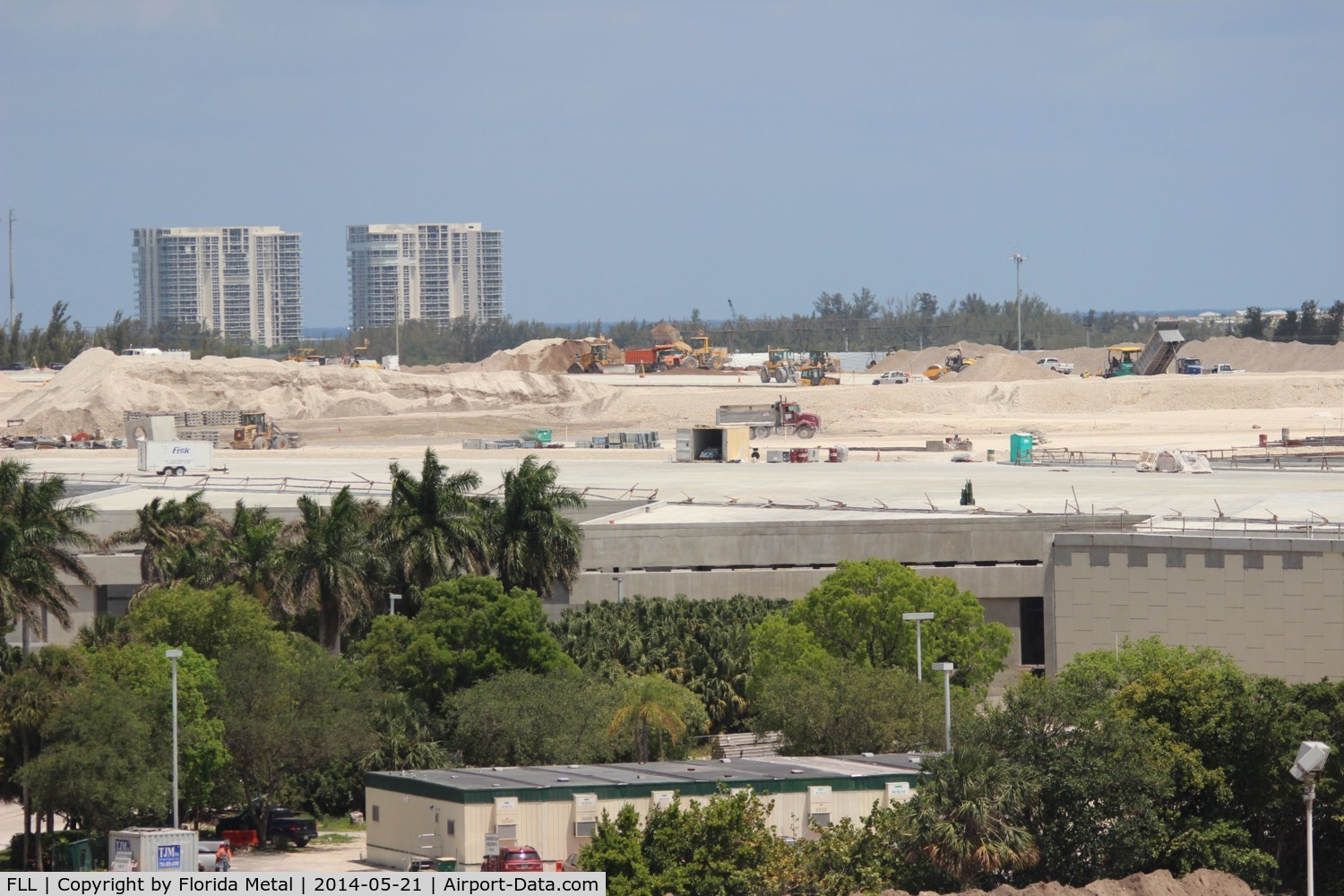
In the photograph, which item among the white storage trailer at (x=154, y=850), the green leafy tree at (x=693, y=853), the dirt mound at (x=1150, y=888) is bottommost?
the white storage trailer at (x=154, y=850)

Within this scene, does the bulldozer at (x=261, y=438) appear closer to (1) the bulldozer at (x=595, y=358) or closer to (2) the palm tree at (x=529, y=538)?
(1) the bulldozer at (x=595, y=358)

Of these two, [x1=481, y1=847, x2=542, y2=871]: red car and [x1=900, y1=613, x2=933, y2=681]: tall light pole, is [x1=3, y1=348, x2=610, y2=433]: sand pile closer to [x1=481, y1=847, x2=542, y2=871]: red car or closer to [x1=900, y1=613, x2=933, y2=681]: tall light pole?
[x1=900, y1=613, x2=933, y2=681]: tall light pole

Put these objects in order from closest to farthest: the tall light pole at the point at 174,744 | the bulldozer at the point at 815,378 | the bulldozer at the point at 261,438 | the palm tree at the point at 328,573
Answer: the tall light pole at the point at 174,744, the palm tree at the point at 328,573, the bulldozer at the point at 261,438, the bulldozer at the point at 815,378

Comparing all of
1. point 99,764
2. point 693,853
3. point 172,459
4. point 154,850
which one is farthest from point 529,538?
point 172,459

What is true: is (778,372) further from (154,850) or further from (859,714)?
(154,850)

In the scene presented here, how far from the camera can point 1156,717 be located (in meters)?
34.0

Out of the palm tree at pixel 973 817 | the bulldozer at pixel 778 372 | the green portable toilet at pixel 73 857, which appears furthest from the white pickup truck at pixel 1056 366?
the palm tree at pixel 973 817

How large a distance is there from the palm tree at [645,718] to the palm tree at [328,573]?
1131 centimetres

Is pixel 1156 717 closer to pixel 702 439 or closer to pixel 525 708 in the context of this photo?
pixel 525 708

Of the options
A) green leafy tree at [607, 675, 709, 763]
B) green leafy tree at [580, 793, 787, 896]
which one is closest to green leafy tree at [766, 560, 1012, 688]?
green leafy tree at [607, 675, 709, 763]

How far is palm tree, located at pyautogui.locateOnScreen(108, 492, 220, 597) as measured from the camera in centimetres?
5175

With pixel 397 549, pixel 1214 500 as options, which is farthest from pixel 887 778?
pixel 1214 500

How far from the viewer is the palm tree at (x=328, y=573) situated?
5041 centimetres

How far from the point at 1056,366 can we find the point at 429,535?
5359 inches
